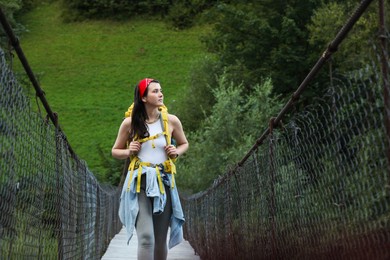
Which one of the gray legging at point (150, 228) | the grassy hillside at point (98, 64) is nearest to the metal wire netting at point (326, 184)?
the gray legging at point (150, 228)

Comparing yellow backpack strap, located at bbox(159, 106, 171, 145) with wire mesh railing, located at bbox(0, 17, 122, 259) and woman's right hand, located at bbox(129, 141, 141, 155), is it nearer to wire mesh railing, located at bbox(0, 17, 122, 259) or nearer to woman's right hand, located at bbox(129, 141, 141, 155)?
woman's right hand, located at bbox(129, 141, 141, 155)

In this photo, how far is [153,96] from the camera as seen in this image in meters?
5.09

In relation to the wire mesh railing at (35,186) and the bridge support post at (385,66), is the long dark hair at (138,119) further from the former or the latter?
the bridge support post at (385,66)

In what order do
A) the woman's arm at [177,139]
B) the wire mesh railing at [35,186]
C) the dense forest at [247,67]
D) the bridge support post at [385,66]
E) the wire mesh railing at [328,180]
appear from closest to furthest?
the bridge support post at [385,66] → the wire mesh railing at [328,180] → the wire mesh railing at [35,186] → the woman's arm at [177,139] → the dense forest at [247,67]

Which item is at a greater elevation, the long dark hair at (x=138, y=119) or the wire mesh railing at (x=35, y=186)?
the long dark hair at (x=138, y=119)

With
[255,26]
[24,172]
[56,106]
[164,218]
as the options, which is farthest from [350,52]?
[56,106]

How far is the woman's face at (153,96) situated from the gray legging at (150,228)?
420mm

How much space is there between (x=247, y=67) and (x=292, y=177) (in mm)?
25228

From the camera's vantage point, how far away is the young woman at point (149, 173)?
16.3 ft

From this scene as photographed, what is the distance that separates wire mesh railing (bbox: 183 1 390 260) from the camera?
108 inches

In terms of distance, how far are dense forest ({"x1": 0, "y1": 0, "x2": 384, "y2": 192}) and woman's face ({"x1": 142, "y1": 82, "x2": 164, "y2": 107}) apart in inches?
590

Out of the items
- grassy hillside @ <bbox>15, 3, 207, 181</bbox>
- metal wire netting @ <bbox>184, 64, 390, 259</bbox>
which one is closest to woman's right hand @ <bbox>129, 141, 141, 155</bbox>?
metal wire netting @ <bbox>184, 64, 390, 259</bbox>

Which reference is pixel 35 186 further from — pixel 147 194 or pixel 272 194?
pixel 272 194

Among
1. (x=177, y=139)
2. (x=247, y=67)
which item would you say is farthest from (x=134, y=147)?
(x=247, y=67)
